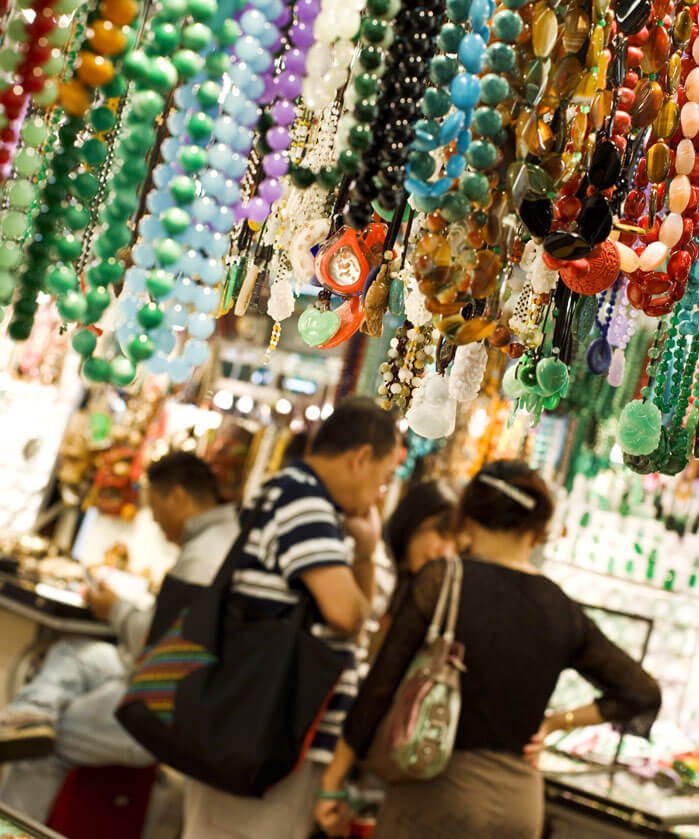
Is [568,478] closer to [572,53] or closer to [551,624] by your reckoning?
[551,624]

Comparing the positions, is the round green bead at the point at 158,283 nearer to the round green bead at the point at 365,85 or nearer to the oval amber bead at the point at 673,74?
the round green bead at the point at 365,85

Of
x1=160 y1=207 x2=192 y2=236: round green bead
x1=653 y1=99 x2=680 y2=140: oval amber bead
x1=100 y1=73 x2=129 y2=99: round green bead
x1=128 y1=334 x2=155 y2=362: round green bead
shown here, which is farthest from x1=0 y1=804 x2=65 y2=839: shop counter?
x1=653 y1=99 x2=680 y2=140: oval amber bead

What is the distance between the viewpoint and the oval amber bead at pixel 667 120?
112 cm

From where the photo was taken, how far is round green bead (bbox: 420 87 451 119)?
90cm

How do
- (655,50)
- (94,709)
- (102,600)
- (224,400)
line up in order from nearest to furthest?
(655,50)
(94,709)
(102,600)
(224,400)

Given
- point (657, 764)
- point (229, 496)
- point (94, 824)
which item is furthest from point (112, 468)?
point (657, 764)

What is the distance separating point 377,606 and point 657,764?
3.99ft

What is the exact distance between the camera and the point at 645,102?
1081 millimetres

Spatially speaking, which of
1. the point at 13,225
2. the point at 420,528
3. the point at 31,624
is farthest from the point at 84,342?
the point at 31,624

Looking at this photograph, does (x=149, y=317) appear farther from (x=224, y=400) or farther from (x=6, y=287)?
(x=224, y=400)

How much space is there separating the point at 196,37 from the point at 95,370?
0.31 meters

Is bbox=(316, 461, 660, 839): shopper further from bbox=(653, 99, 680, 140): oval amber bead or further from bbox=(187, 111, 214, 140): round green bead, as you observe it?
bbox=(187, 111, 214, 140): round green bead

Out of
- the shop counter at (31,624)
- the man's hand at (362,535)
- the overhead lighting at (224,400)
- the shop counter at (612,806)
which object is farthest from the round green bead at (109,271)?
the overhead lighting at (224,400)

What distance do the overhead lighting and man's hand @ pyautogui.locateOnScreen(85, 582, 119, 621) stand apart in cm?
158
